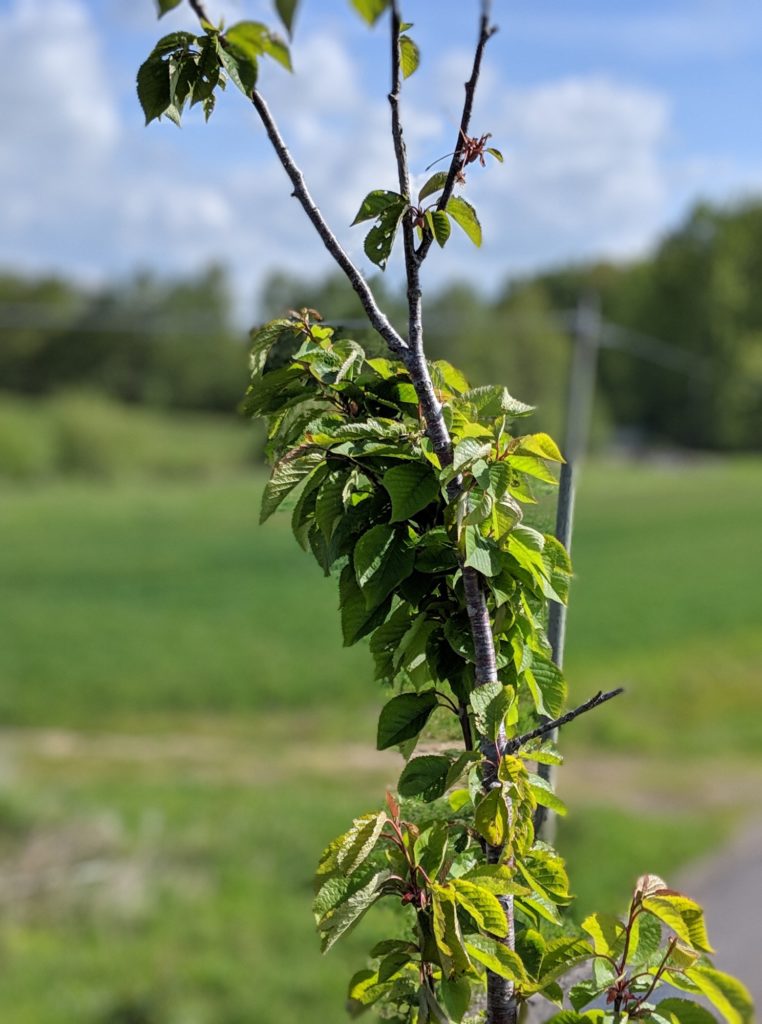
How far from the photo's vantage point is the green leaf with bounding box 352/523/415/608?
3.70 feet

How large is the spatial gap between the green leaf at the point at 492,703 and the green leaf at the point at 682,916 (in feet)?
0.78

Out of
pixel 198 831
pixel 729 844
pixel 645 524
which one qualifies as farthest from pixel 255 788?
pixel 645 524

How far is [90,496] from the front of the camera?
36.7 m

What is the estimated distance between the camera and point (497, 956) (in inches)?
42.3

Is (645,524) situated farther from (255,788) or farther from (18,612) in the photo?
(255,788)

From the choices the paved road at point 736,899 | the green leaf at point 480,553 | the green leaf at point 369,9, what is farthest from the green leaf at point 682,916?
the paved road at point 736,899

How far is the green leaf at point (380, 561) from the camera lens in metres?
1.13

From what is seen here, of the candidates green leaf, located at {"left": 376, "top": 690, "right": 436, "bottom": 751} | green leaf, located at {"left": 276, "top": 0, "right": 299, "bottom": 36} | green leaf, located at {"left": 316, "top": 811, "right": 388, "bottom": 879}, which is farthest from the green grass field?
green leaf, located at {"left": 276, "top": 0, "right": 299, "bottom": 36}

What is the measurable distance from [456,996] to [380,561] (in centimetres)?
44

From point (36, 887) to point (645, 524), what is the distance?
75.1 ft

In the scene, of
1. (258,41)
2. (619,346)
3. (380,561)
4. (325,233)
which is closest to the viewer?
(258,41)

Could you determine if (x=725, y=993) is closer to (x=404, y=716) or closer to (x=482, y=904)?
(x=482, y=904)

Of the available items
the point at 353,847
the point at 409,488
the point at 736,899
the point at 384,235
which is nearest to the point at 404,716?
the point at 353,847

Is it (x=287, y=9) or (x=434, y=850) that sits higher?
(x=287, y=9)
